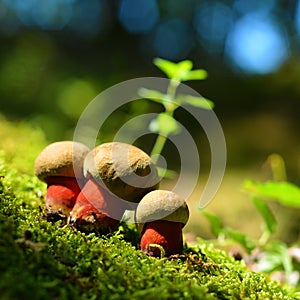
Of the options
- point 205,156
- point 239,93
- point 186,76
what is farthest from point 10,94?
point 186,76

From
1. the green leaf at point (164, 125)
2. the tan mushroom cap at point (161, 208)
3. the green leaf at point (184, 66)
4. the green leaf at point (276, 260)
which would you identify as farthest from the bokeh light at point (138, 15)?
the tan mushroom cap at point (161, 208)

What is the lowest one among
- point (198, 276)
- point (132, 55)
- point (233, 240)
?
point (233, 240)

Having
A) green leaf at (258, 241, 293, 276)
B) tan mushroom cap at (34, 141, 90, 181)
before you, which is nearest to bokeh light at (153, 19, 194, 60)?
green leaf at (258, 241, 293, 276)

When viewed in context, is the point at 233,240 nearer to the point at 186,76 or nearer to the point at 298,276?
the point at 298,276

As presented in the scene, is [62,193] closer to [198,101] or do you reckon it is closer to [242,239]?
[198,101]

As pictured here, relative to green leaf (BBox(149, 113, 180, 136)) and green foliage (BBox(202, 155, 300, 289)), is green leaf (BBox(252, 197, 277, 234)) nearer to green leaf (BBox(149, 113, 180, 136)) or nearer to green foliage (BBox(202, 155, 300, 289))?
green foliage (BBox(202, 155, 300, 289))

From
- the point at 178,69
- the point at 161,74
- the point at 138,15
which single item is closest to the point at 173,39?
the point at 138,15

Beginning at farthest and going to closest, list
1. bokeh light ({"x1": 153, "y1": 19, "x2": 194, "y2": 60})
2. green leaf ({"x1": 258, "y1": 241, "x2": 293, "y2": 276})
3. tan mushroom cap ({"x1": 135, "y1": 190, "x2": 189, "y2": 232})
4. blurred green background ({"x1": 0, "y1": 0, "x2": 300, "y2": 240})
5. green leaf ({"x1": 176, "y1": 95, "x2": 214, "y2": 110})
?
bokeh light ({"x1": 153, "y1": 19, "x2": 194, "y2": 60}) → blurred green background ({"x1": 0, "y1": 0, "x2": 300, "y2": 240}) → green leaf ({"x1": 258, "y1": 241, "x2": 293, "y2": 276}) → green leaf ({"x1": 176, "y1": 95, "x2": 214, "y2": 110}) → tan mushroom cap ({"x1": 135, "y1": 190, "x2": 189, "y2": 232})
